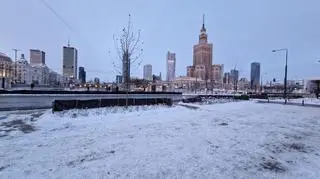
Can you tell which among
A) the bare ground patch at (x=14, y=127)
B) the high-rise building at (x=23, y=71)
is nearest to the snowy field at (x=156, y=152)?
the bare ground patch at (x=14, y=127)

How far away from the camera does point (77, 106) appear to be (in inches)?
813

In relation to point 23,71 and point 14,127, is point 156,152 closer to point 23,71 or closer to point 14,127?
point 14,127

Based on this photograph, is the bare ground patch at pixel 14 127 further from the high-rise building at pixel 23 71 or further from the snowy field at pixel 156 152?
the high-rise building at pixel 23 71

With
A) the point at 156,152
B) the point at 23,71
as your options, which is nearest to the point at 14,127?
the point at 156,152

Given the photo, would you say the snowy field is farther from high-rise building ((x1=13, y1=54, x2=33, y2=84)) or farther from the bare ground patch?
high-rise building ((x1=13, y1=54, x2=33, y2=84))

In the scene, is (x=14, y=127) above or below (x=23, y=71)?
below

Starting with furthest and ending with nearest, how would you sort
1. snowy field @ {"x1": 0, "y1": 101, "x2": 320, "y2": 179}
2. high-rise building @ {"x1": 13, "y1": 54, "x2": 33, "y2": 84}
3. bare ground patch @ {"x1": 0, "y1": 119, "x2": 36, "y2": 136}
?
high-rise building @ {"x1": 13, "y1": 54, "x2": 33, "y2": 84}, bare ground patch @ {"x1": 0, "y1": 119, "x2": 36, "y2": 136}, snowy field @ {"x1": 0, "y1": 101, "x2": 320, "y2": 179}

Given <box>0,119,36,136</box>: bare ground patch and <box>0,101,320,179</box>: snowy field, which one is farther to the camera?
<box>0,119,36,136</box>: bare ground patch

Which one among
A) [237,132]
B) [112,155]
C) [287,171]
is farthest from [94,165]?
[237,132]

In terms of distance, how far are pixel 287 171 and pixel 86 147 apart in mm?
6340

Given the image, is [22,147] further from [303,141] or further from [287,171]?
[303,141]

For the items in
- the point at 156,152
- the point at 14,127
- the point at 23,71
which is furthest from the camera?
the point at 23,71

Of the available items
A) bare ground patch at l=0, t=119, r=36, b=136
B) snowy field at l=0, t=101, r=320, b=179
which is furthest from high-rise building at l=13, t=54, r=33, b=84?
snowy field at l=0, t=101, r=320, b=179

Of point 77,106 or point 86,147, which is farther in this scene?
point 77,106
